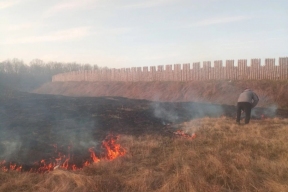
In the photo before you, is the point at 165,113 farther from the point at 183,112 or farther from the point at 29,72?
the point at 29,72

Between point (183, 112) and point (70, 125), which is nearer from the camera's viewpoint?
point (70, 125)

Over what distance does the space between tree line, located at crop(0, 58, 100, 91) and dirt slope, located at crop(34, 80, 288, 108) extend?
28105 mm

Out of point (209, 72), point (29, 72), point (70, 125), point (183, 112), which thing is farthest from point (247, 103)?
point (29, 72)

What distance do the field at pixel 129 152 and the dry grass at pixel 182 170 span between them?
0.06 feet

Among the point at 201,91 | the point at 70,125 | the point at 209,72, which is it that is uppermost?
the point at 209,72

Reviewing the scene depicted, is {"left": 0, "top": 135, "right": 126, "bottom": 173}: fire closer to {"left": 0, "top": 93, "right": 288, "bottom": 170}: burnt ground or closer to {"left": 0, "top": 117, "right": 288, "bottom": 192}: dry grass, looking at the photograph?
{"left": 0, "top": 93, "right": 288, "bottom": 170}: burnt ground

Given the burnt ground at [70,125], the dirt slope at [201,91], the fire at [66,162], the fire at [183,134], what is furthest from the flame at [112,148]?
the dirt slope at [201,91]

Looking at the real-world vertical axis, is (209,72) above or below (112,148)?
above

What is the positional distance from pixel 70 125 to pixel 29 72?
6214 centimetres

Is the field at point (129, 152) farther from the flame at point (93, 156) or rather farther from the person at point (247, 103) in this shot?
the person at point (247, 103)

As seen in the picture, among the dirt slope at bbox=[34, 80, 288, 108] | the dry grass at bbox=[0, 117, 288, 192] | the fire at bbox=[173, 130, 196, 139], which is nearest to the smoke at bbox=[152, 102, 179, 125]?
the fire at bbox=[173, 130, 196, 139]

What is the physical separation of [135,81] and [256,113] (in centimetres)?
1724

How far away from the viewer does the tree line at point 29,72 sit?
56094 millimetres

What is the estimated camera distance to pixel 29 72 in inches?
2640
